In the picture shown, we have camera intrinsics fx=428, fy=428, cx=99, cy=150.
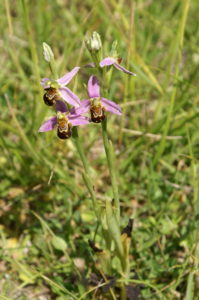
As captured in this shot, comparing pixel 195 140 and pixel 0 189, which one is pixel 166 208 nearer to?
pixel 195 140

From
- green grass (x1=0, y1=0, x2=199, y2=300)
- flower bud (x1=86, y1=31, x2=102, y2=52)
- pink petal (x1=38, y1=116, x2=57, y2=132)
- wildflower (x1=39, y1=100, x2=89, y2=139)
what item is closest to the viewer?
flower bud (x1=86, y1=31, x2=102, y2=52)

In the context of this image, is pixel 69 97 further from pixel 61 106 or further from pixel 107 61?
pixel 107 61

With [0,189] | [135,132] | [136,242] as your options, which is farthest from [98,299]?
[135,132]

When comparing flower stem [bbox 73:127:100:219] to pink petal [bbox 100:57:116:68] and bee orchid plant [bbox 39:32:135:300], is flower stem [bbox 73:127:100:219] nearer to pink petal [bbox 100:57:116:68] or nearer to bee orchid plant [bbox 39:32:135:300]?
bee orchid plant [bbox 39:32:135:300]

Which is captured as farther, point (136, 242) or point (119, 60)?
point (136, 242)

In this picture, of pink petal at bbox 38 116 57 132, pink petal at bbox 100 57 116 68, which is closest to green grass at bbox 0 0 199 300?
pink petal at bbox 38 116 57 132

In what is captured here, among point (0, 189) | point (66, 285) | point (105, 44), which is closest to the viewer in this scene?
point (66, 285)

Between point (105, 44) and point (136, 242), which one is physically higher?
point (105, 44)

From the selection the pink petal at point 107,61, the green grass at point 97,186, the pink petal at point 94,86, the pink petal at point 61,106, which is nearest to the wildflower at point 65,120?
the pink petal at point 61,106
